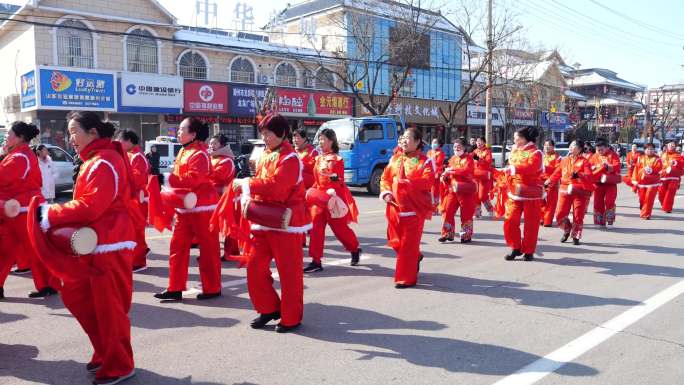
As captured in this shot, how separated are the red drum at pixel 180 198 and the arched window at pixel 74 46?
18767 millimetres

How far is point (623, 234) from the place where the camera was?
33.3ft

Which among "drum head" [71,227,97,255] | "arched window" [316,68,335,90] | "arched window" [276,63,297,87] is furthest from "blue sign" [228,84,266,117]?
"drum head" [71,227,97,255]

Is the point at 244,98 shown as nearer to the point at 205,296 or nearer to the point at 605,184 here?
the point at 605,184

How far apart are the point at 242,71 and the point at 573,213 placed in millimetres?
19844

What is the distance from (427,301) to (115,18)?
2030cm

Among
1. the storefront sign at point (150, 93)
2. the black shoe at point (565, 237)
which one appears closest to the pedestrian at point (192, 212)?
the black shoe at point (565, 237)

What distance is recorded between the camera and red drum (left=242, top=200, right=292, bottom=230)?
4.42 m

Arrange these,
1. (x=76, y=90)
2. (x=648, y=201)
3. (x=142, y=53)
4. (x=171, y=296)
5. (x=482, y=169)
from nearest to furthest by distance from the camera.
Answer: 1. (x=171, y=296)
2. (x=482, y=169)
3. (x=648, y=201)
4. (x=76, y=90)
5. (x=142, y=53)

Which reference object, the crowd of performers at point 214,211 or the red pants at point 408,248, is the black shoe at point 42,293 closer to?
the crowd of performers at point 214,211

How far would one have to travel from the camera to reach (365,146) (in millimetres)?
16203

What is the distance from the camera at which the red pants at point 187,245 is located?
5.46 m

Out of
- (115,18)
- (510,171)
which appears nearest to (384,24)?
(115,18)

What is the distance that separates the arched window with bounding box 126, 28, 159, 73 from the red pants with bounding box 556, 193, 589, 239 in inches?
740

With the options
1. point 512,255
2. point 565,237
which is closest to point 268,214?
point 512,255
